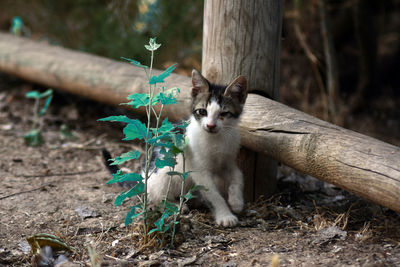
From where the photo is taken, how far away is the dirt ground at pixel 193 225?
2.41 meters

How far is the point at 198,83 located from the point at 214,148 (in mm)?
453

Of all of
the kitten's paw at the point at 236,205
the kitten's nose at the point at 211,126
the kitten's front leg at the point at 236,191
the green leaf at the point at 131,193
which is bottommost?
the kitten's paw at the point at 236,205

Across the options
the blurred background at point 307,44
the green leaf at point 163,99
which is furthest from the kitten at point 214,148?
the blurred background at point 307,44

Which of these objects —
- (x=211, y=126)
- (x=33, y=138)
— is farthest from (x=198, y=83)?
(x=33, y=138)

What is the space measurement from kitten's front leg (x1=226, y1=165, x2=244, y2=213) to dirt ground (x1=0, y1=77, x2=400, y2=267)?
0.41 feet

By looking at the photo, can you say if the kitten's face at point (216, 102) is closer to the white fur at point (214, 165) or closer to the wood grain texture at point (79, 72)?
the white fur at point (214, 165)

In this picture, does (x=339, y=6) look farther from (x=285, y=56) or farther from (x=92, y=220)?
(x=92, y=220)

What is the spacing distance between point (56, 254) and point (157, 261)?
58cm

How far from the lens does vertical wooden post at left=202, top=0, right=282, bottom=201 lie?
3018 millimetres

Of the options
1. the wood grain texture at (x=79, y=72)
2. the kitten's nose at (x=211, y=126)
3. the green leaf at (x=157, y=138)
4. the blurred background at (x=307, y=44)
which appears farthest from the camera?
the blurred background at (x=307, y=44)

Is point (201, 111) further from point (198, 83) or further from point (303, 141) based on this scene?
point (303, 141)

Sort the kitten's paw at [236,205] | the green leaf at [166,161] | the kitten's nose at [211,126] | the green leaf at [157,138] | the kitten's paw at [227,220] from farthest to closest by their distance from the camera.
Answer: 1. the kitten's paw at [236,205]
2. the kitten's paw at [227,220]
3. the kitten's nose at [211,126]
4. the green leaf at [166,161]
5. the green leaf at [157,138]

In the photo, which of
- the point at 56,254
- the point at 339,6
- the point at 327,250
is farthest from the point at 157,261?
the point at 339,6

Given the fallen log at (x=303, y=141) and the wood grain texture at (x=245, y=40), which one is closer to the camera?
the fallen log at (x=303, y=141)
